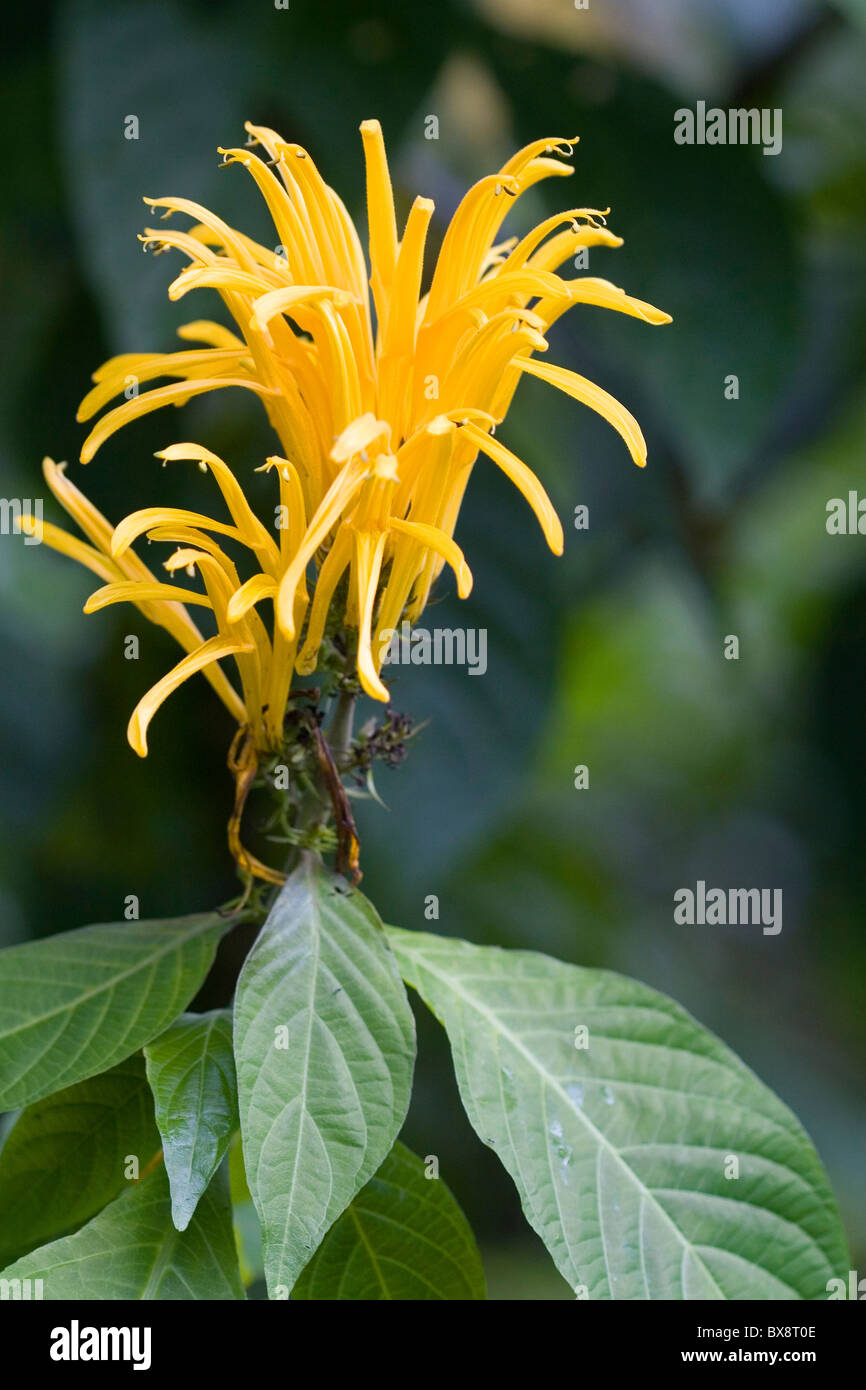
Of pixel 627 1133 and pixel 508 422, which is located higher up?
pixel 508 422

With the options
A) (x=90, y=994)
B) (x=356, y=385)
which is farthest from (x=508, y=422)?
(x=90, y=994)

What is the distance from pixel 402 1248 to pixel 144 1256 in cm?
13

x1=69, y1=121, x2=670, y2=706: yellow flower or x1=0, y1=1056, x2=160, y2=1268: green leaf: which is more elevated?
x1=69, y1=121, x2=670, y2=706: yellow flower

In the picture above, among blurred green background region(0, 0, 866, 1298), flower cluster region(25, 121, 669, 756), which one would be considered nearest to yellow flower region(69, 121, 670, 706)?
flower cluster region(25, 121, 669, 756)

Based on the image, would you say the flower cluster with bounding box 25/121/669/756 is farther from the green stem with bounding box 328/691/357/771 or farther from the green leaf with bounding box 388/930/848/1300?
the green leaf with bounding box 388/930/848/1300

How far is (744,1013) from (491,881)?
2.57 feet

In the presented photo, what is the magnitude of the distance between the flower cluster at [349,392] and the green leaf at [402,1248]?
0.23m

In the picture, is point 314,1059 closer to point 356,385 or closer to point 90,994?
point 90,994

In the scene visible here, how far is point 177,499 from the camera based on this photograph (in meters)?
1.23

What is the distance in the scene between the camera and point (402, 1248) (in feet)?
2.01

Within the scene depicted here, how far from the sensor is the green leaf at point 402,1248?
0.61m

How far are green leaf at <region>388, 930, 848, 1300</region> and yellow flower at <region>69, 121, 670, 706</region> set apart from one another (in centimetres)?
18

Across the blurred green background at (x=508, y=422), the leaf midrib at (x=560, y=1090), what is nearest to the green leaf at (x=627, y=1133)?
the leaf midrib at (x=560, y=1090)

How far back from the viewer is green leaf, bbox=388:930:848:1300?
60cm
